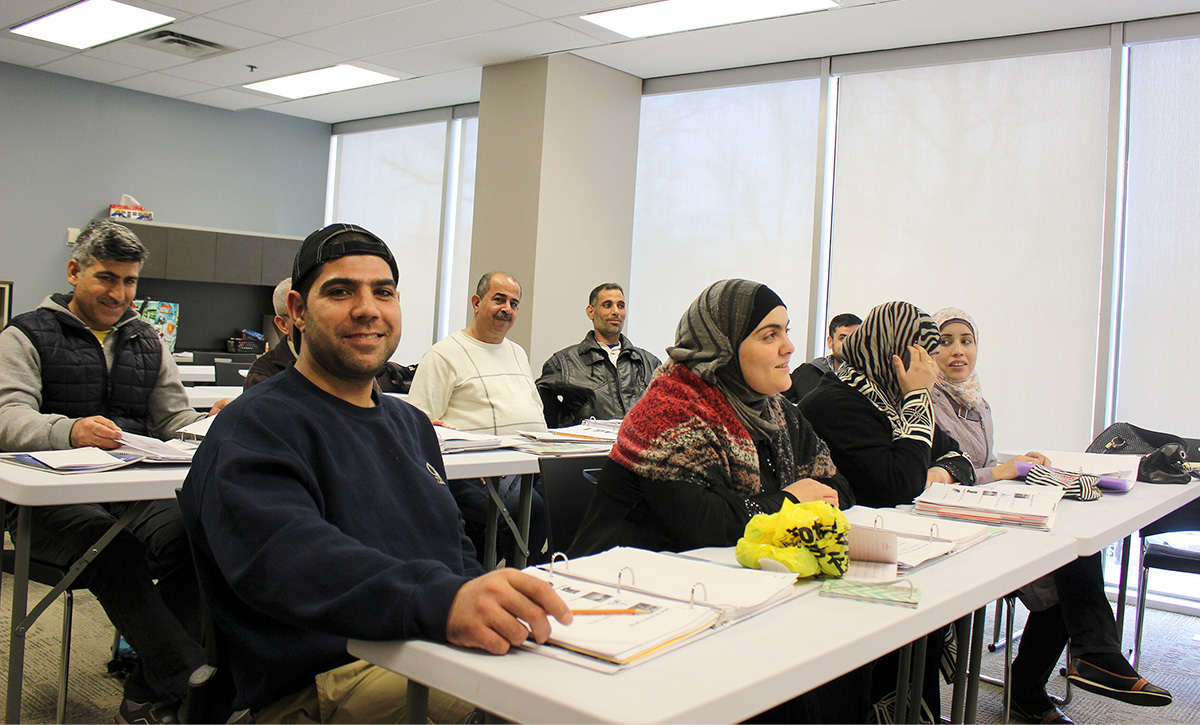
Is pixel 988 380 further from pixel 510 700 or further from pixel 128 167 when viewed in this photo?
pixel 128 167

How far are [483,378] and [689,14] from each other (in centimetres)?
237

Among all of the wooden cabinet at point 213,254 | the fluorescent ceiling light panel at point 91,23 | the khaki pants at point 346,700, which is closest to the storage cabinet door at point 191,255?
the wooden cabinet at point 213,254

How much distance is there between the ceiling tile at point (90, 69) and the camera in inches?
250

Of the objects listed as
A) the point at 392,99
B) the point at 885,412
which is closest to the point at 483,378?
the point at 885,412

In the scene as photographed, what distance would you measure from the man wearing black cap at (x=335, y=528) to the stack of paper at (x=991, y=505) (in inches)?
46.6

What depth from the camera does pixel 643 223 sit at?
6.33 m

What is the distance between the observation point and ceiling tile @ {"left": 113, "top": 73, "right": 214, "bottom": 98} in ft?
22.1

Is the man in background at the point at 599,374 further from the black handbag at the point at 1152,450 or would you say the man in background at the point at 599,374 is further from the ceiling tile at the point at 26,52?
the ceiling tile at the point at 26,52

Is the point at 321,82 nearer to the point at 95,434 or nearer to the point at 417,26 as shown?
the point at 417,26

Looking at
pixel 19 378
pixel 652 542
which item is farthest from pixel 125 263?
pixel 652 542

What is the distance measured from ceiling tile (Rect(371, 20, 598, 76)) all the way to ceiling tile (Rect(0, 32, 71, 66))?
2258mm

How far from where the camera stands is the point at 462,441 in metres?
2.96

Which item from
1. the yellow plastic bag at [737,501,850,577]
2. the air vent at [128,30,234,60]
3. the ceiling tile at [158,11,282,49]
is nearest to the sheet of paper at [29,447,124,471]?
the yellow plastic bag at [737,501,850,577]

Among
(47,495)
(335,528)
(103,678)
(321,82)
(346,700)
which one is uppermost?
(321,82)
